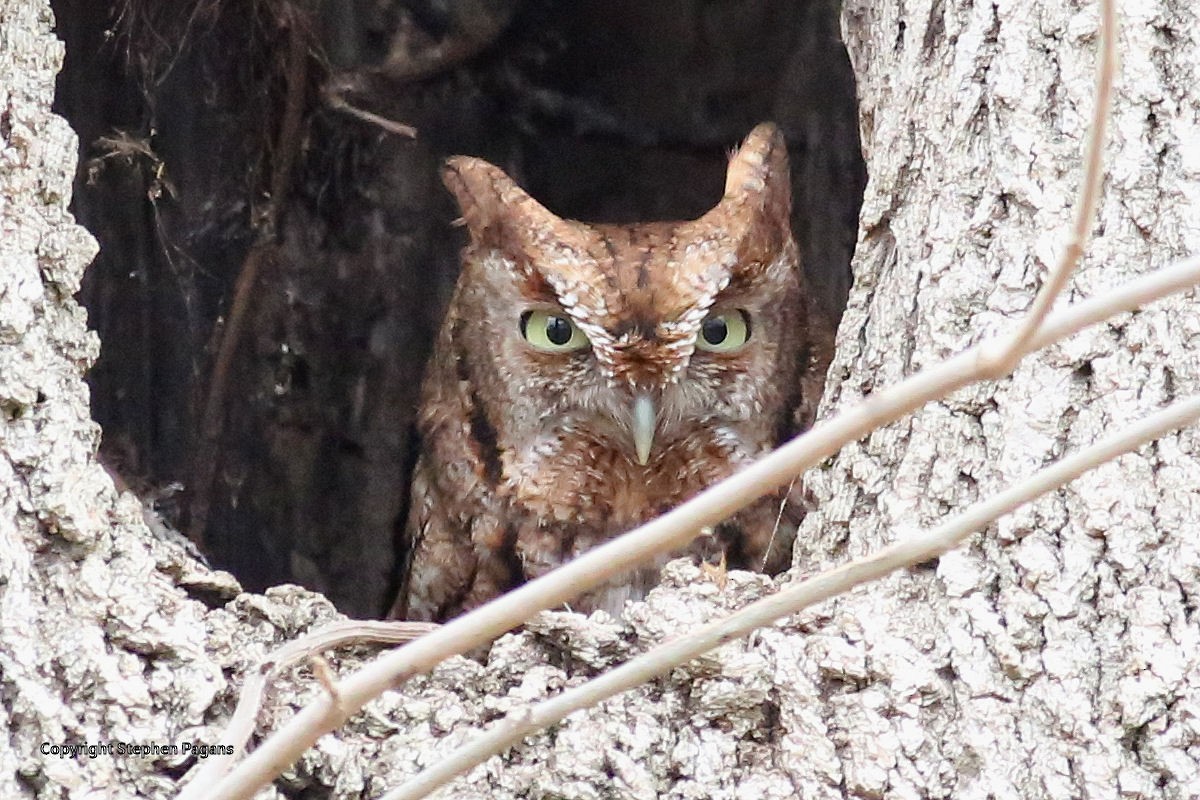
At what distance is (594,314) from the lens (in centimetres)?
245

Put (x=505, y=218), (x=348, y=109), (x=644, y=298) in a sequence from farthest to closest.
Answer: (x=348, y=109) → (x=505, y=218) → (x=644, y=298)

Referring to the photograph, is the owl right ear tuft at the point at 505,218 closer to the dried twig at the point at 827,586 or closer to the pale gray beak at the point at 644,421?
the pale gray beak at the point at 644,421

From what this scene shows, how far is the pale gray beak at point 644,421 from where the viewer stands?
2.48 m

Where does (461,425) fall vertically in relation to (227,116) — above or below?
below

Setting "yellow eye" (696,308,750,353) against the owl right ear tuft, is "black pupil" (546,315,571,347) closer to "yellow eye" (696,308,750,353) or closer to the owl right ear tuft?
the owl right ear tuft

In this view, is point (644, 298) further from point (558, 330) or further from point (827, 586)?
point (827, 586)

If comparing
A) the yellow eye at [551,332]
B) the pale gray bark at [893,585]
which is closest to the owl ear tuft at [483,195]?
the yellow eye at [551,332]

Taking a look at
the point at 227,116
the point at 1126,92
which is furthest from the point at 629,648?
the point at 227,116

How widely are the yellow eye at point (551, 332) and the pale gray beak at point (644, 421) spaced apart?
14 cm

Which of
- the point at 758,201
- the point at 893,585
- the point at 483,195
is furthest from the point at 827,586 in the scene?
the point at 483,195

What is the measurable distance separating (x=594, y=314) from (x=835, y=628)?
82cm

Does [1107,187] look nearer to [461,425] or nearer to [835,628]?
[835,628]

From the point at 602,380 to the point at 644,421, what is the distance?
11 centimetres

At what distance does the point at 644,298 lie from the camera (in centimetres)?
242
